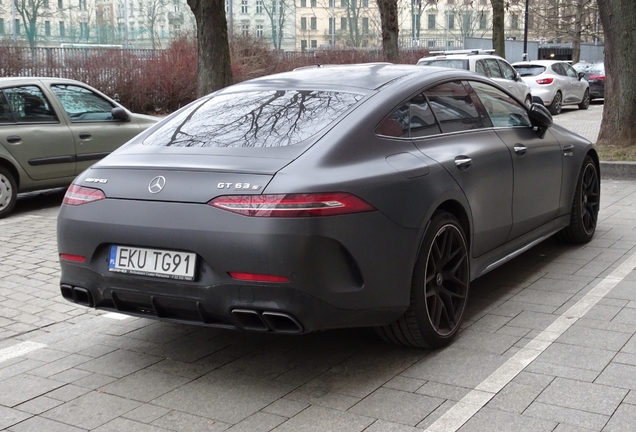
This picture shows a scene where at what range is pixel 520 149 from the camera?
5.77 m

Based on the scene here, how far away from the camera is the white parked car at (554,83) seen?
24188mm

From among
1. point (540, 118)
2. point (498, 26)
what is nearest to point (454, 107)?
point (540, 118)

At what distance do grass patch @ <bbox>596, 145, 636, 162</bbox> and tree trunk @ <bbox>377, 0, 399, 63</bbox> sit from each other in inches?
583

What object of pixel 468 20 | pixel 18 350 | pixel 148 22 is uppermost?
pixel 468 20

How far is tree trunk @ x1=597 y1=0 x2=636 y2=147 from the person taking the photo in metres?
12.4

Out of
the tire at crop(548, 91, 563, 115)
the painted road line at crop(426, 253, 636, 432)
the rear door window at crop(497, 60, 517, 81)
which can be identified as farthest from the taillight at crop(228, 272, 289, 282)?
the tire at crop(548, 91, 563, 115)

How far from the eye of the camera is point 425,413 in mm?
3824

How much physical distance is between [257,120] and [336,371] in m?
1.41

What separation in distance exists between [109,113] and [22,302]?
17.2 feet

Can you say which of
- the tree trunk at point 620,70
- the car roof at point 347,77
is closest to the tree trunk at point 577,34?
the tree trunk at point 620,70

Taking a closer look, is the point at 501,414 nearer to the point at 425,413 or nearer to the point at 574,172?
the point at 425,413

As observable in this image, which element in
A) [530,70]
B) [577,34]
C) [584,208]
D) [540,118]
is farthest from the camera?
[577,34]

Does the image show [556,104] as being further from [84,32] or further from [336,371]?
[336,371]

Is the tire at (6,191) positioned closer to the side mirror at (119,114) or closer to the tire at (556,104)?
the side mirror at (119,114)
